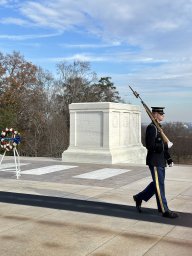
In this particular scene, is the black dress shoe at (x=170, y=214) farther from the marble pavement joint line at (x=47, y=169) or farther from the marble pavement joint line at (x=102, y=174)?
the marble pavement joint line at (x=47, y=169)

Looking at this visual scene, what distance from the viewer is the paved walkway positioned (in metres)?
4.93

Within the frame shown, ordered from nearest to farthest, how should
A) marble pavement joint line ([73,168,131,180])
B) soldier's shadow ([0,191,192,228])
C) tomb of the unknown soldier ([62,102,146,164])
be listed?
soldier's shadow ([0,191,192,228]) < marble pavement joint line ([73,168,131,180]) < tomb of the unknown soldier ([62,102,146,164])

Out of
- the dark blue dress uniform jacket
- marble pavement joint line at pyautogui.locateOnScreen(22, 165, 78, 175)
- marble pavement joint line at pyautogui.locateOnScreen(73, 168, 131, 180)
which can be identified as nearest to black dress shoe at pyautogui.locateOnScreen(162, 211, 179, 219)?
the dark blue dress uniform jacket

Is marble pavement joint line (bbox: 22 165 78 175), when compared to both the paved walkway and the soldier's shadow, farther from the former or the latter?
the soldier's shadow

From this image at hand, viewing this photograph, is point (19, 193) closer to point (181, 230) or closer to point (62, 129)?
point (181, 230)

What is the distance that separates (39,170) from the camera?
12203 mm

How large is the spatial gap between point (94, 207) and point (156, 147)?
162 cm

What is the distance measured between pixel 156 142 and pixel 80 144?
873 centimetres

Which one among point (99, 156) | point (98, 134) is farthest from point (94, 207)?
point (98, 134)

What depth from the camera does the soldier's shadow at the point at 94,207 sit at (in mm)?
→ 6320

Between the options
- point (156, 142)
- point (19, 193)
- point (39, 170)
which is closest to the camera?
point (156, 142)

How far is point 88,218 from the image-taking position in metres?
6.37

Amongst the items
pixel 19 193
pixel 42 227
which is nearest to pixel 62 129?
pixel 19 193

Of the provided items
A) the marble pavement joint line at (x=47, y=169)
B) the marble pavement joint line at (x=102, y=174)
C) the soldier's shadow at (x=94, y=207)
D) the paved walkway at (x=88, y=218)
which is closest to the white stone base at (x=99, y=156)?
the marble pavement joint line at (x=47, y=169)
